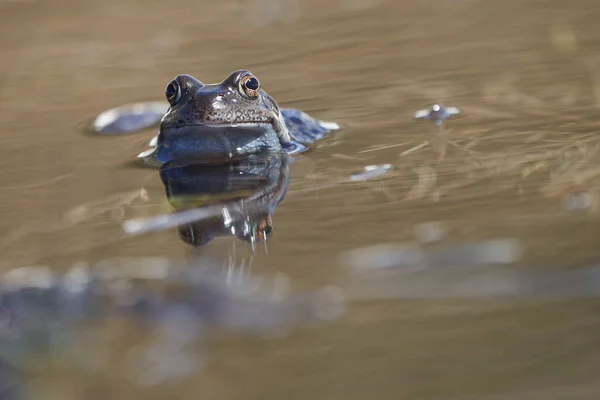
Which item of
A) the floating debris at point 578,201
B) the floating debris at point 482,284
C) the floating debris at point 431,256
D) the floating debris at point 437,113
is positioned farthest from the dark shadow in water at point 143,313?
the floating debris at point 437,113

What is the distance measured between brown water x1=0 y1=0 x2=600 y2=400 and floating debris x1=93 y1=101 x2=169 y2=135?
169 mm

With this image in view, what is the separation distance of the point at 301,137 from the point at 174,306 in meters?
3.12

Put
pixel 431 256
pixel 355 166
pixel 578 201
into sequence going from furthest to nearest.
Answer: pixel 355 166 → pixel 578 201 → pixel 431 256

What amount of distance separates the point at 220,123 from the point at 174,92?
339 millimetres

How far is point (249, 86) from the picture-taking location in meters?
5.68

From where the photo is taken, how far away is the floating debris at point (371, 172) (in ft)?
14.9

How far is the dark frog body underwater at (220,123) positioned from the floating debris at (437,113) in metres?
0.61

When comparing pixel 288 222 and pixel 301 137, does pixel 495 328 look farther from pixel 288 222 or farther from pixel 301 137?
pixel 301 137

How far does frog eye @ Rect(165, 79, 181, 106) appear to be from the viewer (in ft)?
18.6

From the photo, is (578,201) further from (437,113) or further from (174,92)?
(174,92)

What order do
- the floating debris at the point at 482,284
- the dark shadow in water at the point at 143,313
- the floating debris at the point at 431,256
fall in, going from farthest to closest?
1. the floating debris at the point at 431,256
2. the floating debris at the point at 482,284
3. the dark shadow in water at the point at 143,313

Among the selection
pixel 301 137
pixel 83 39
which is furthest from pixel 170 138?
pixel 83 39

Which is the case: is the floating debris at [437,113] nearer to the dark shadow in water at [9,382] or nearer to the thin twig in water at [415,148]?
the thin twig in water at [415,148]

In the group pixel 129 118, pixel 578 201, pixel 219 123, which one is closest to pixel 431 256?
pixel 578 201
